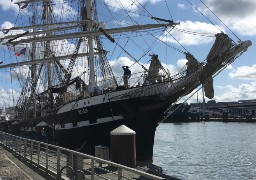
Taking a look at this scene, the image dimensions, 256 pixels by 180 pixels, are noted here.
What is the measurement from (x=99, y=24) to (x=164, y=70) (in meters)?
10.2

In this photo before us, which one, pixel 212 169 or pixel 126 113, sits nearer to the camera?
pixel 126 113

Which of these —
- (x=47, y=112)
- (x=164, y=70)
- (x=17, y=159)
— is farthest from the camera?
(x=47, y=112)

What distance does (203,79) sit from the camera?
76.6 ft

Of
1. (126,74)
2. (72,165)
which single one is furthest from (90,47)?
(72,165)

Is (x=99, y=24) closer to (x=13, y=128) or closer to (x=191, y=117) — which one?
(x=13, y=128)

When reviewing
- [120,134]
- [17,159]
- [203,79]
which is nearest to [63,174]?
[120,134]

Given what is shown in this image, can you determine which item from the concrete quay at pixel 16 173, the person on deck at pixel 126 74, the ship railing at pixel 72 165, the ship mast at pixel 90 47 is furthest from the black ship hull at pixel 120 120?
the concrete quay at pixel 16 173

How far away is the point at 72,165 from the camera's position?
11273mm

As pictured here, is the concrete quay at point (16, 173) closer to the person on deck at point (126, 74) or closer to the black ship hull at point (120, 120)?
the black ship hull at point (120, 120)

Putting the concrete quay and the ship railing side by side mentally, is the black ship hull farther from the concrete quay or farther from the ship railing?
the concrete quay

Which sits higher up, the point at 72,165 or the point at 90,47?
the point at 90,47

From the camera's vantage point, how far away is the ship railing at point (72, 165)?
28.2ft

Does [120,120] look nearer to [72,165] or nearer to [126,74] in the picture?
[126,74]

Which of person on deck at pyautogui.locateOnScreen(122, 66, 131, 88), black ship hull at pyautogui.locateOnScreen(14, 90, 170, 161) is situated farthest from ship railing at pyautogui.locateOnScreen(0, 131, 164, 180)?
person on deck at pyautogui.locateOnScreen(122, 66, 131, 88)
